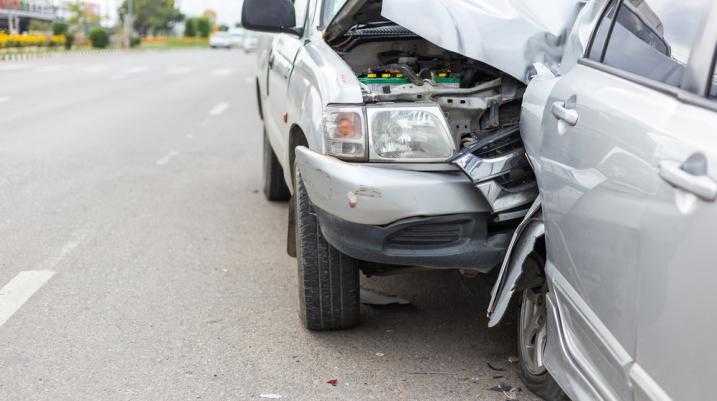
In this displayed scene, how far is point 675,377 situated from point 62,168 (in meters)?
7.92

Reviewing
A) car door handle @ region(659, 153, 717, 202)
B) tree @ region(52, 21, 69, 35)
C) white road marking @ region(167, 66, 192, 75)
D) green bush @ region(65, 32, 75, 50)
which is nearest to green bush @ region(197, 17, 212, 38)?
green bush @ region(65, 32, 75, 50)

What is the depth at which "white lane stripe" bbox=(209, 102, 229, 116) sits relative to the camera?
1554 cm

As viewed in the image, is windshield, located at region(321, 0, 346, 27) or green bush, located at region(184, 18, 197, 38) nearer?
windshield, located at region(321, 0, 346, 27)

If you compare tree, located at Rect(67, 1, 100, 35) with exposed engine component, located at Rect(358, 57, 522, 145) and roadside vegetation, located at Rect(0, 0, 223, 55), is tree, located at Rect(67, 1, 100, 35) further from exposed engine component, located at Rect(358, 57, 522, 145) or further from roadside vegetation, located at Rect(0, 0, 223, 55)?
exposed engine component, located at Rect(358, 57, 522, 145)

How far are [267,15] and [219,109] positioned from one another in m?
11.3

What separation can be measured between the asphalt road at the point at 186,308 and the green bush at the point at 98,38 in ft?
158

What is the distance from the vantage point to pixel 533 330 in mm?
3811

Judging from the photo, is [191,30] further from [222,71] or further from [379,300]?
[379,300]

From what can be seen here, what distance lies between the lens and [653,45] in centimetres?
298

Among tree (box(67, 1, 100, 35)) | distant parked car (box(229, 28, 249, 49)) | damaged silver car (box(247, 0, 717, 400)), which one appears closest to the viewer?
damaged silver car (box(247, 0, 717, 400))

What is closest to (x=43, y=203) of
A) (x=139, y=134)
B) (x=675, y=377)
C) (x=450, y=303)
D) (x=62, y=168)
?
(x=62, y=168)

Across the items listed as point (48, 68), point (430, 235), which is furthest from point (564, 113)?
point (48, 68)

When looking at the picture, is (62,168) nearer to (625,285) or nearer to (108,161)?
(108,161)

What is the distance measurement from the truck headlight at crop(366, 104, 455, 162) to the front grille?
0.28 metres
